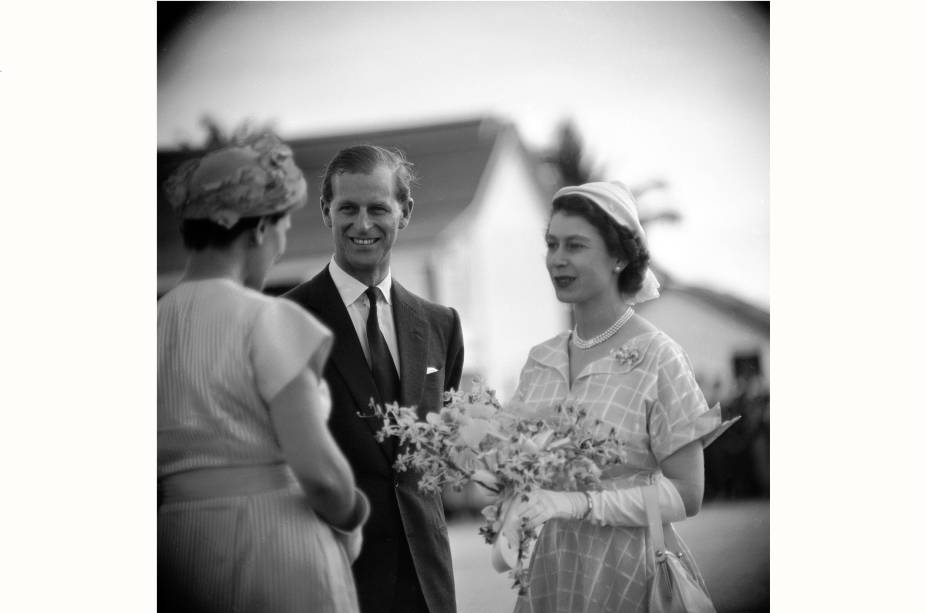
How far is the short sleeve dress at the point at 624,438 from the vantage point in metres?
3.46

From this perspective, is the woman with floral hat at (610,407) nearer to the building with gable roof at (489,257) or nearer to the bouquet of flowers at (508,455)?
the bouquet of flowers at (508,455)

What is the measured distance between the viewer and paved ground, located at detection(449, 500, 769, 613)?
154 inches

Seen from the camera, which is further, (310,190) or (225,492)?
(310,190)

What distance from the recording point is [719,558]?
4.13m

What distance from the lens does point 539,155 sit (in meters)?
4.13

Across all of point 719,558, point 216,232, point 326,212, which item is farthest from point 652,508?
point 216,232

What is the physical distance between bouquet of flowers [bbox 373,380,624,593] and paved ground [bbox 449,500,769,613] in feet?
1.39

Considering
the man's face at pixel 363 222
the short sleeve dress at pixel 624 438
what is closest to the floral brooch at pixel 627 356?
the short sleeve dress at pixel 624 438

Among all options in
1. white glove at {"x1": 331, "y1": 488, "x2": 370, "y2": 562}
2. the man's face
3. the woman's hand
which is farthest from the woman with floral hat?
the man's face

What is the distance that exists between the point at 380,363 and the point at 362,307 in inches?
8.4

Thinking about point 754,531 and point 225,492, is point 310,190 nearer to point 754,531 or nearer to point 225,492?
point 225,492

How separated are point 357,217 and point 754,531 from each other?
77.3 inches

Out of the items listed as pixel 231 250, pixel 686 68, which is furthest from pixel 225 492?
pixel 686 68

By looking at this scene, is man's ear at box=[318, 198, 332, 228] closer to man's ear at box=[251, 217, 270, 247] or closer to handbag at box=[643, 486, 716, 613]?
man's ear at box=[251, 217, 270, 247]
